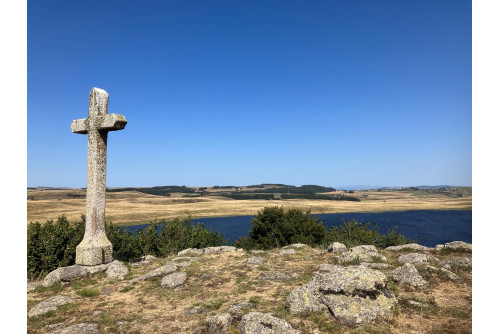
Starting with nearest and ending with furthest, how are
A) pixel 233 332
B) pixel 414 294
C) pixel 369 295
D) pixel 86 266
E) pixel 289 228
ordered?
1. pixel 233 332
2. pixel 369 295
3. pixel 414 294
4. pixel 86 266
5. pixel 289 228

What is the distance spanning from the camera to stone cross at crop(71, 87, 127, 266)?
9.80 meters

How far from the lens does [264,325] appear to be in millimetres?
4969

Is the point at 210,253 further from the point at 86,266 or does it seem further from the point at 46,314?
the point at 46,314

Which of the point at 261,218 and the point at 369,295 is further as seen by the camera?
the point at 261,218

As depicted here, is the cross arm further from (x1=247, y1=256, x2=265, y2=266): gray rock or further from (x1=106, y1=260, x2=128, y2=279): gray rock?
(x1=247, y1=256, x2=265, y2=266): gray rock

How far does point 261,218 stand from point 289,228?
2.79 m

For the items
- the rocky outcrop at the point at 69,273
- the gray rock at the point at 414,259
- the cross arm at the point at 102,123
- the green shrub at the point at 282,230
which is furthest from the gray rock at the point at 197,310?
the green shrub at the point at 282,230

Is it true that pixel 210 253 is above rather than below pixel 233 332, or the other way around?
below

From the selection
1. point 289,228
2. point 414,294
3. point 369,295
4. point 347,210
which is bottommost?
point 347,210

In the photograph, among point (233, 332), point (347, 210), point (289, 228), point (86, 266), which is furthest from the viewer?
point (347, 210)

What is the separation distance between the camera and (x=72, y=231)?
37.6 ft

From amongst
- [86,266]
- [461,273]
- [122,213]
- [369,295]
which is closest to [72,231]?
[86,266]

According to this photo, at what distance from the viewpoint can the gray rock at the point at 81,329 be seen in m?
5.40

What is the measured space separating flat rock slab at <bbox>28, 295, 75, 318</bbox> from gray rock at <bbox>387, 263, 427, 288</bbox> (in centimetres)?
868
